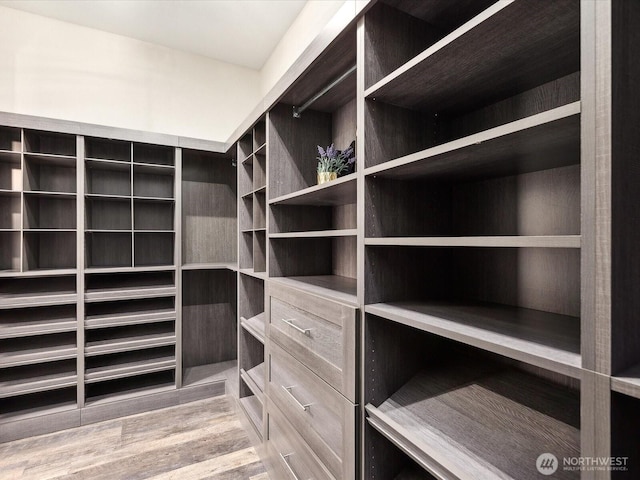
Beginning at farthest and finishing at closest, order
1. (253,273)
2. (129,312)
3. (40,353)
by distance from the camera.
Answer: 1. (129,312)
2. (40,353)
3. (253,273)

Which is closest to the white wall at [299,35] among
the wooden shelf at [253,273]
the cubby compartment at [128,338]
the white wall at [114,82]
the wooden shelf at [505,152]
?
the white wall at [114,82]

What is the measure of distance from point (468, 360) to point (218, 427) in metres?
1.81

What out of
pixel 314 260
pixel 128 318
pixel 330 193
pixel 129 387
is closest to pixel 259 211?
pixel 314 260

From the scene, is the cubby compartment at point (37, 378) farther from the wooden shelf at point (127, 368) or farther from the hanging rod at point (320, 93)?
the hanging rod at point (320, 93)

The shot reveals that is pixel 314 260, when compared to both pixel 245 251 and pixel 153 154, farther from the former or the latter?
pixel 153 154

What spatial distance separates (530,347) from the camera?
67 cm

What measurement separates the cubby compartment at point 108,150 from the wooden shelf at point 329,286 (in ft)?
5.89

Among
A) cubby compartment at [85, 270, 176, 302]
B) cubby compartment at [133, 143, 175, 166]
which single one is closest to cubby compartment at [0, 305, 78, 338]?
cubby compartment at [85, 270, 176, 302]

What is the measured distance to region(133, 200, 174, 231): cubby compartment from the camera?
2.75 meters

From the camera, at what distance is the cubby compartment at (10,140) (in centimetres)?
229

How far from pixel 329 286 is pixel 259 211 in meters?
0.83

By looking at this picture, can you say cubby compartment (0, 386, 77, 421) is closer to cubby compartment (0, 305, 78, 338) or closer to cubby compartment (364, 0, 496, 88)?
cubby compartment (0, 305, 78, 338)

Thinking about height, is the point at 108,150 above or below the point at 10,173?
above

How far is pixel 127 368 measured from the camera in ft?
8.07
